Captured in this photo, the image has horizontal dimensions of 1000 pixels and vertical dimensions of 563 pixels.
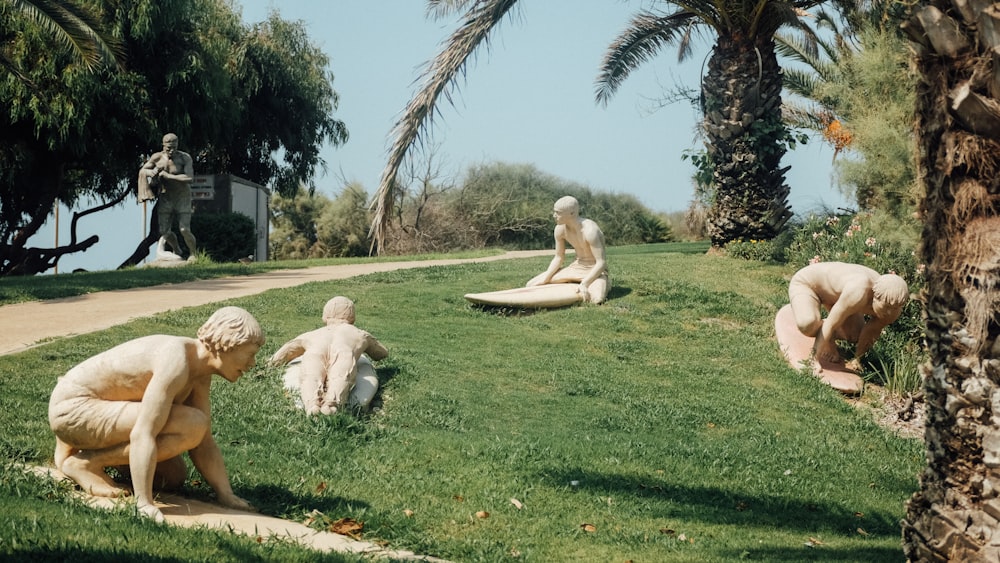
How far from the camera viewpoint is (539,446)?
7824 mm

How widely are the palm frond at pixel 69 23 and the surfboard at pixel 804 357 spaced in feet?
34.2

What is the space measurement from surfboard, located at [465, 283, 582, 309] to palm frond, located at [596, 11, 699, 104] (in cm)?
797

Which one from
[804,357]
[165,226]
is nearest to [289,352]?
[804,357]

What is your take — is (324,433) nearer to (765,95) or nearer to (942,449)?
(942,449)

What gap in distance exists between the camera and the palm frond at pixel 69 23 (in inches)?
575

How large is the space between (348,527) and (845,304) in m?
7.29

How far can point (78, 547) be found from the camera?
4.43m

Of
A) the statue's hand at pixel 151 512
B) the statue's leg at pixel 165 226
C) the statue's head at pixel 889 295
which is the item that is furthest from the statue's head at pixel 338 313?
the statue's leg at pixel 165 226

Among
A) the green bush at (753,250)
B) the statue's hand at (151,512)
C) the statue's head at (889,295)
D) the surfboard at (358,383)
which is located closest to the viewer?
the statue's hand at (151,512)

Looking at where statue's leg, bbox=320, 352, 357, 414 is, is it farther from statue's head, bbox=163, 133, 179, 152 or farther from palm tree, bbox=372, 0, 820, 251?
statue's head, bbox=163, 133, 179, 152

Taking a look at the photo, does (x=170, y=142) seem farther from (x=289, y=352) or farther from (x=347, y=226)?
(x=347, y=226)

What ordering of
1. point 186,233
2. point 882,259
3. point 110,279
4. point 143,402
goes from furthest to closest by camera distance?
1. point 186,233
2. point 110,279
3. point 882,259
4. point 143,402

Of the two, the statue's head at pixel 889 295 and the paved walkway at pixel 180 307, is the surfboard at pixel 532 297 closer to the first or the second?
the paved walkway at pixel 180 307

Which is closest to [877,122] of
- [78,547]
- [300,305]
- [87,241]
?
[300,305]
